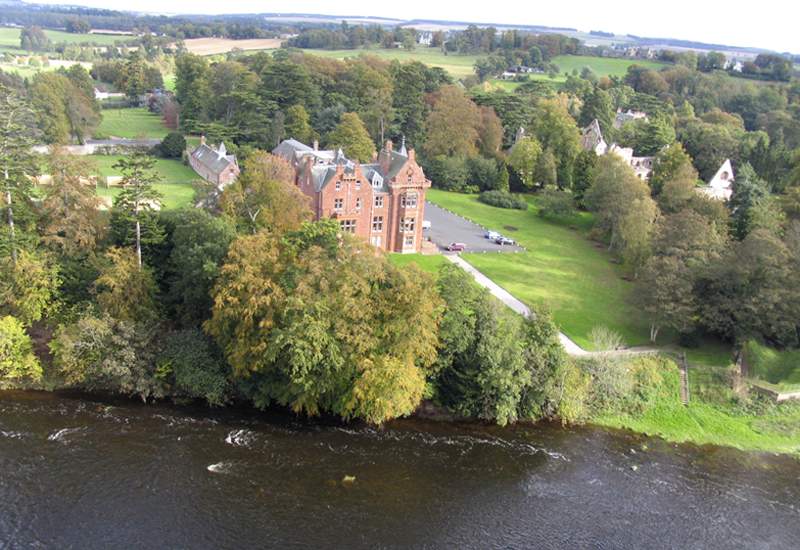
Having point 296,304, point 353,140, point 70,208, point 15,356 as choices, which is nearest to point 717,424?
point 296,304

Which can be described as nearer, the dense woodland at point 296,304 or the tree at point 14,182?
the dense woodland at point 296,304

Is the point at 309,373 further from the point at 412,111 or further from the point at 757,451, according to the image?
the point at 412,111

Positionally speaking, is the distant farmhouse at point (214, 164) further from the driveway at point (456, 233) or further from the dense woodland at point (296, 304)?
the dense woodland at point (296, 304)

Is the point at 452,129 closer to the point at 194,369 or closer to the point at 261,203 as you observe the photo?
the point at 261,203

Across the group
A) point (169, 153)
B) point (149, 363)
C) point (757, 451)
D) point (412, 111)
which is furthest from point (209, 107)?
point (757, 451)

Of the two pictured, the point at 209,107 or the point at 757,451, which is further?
the point at 209,107

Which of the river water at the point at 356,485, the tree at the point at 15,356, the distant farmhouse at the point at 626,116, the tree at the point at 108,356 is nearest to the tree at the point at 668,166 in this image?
the distant farmhouse at the point at 626,116
